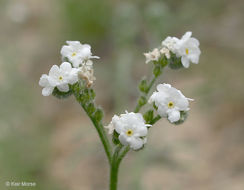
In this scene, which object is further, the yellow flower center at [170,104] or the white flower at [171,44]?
the white flower at [171,44]

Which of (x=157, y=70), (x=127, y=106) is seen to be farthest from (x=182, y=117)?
(x=127, y=106)

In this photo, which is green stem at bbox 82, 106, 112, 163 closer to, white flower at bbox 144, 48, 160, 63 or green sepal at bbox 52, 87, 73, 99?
green sepal at bbox 52, 87, 73, 99

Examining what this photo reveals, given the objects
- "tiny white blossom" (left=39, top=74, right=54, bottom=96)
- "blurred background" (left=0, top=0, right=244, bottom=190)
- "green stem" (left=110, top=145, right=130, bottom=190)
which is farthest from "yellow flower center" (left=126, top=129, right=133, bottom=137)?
"blurred background" (left=0, top=0, right=244, bottom=190)

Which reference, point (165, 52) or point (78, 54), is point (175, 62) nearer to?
point (165, 52)

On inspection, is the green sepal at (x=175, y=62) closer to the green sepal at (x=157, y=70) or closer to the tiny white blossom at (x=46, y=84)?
the green sepal at (x=157, y=70)

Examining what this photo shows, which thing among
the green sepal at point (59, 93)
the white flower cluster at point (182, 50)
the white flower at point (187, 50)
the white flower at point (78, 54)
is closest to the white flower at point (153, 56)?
the white flower cluster at point (182, 50)

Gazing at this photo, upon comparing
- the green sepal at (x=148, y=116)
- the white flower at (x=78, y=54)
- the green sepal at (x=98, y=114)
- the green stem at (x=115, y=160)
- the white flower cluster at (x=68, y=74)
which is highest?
the white flower at (x=78, y=54)
